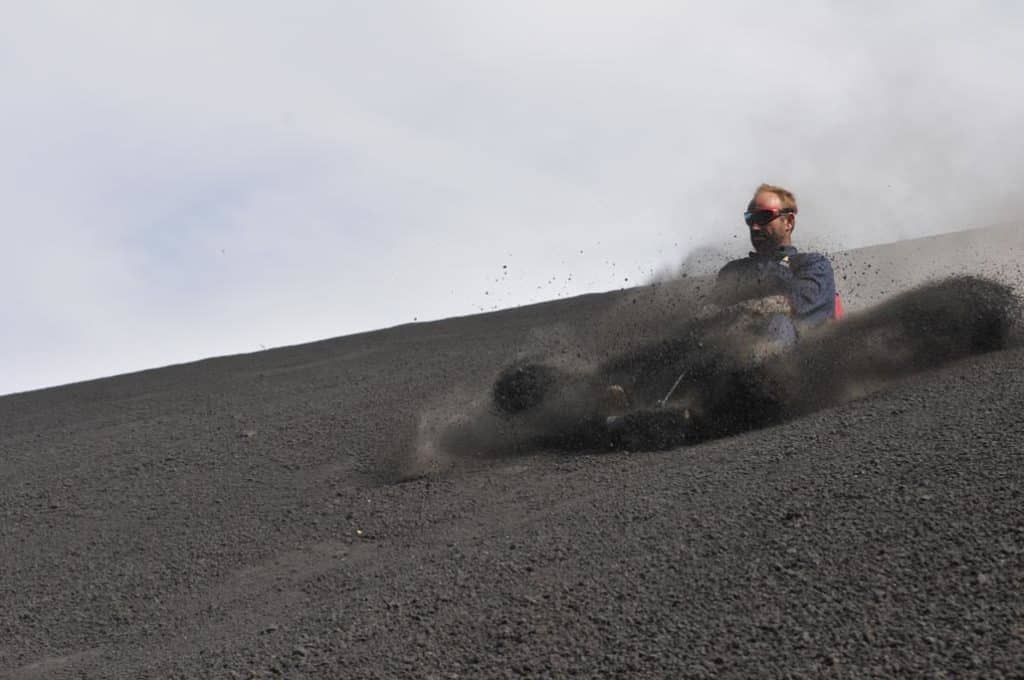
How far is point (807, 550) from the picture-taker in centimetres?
438

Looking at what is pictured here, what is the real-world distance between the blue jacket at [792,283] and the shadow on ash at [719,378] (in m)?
0.19

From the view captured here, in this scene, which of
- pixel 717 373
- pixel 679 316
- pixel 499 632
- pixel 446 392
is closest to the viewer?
pixel 499 632

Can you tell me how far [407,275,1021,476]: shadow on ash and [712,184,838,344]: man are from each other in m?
0.13

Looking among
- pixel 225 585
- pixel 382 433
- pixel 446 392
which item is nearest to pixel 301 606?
pixel 225 585

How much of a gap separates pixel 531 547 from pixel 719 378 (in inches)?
99.8

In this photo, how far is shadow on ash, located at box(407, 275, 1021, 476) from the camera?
23.5ft

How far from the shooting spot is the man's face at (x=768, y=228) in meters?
8.21

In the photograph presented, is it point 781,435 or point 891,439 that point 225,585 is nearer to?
point 781,435

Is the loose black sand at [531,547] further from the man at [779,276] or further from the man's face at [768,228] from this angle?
the man's face at [768,228]

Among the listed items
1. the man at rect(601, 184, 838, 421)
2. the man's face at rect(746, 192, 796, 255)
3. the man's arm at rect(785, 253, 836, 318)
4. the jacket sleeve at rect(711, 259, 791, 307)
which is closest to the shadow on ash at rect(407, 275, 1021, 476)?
the man at rect(601, 184, 838, 421)

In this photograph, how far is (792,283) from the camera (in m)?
7.89

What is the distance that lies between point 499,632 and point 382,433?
4.59 metres

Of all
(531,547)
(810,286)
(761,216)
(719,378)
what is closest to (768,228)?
(761,216)

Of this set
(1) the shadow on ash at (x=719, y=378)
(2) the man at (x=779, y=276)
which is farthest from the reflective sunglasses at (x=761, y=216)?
(1) the shadow on ash at (x=719, y=378)
